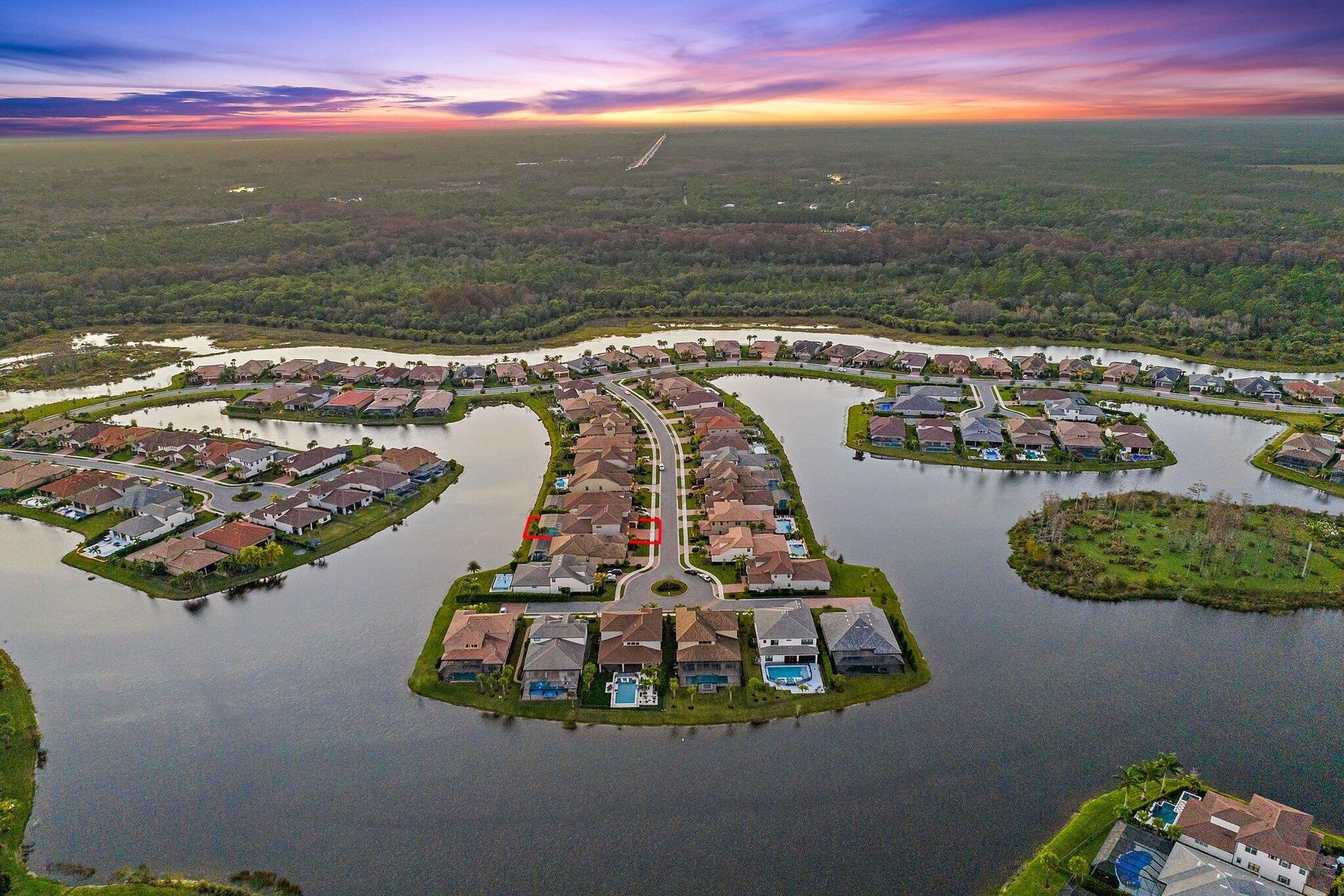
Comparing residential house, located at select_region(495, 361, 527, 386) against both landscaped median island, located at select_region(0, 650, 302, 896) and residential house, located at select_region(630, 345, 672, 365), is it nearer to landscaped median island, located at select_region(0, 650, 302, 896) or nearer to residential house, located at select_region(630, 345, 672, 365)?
residential house, located at select_region(630, 345, 672, 365)

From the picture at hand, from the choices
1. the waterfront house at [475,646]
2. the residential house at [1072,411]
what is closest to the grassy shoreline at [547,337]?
the residential house at [1072,411]

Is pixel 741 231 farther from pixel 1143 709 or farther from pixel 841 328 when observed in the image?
pixel 1143 709

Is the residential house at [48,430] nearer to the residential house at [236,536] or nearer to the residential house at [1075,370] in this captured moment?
the residential house at [236,536]

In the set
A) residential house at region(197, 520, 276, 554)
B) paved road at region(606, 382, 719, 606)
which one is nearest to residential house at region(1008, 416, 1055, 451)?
paved road at region(606, 382, 719, 606)

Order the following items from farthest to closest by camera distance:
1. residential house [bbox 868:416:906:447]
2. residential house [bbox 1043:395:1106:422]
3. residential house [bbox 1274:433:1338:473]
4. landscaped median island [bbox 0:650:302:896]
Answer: residential house [bbox 1043:395:1106:422] → residential house [bbox 868:416:906:447] → residential house [bbox 1274:433:1338:473] → landscaped median island [bbox 0:650:302:896]

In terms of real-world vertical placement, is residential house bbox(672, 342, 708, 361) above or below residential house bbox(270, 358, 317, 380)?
above

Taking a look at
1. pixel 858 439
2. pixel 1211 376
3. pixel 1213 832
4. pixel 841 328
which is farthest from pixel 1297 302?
pixel 1213 832
